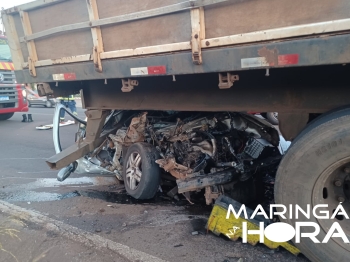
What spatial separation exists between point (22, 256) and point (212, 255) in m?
1.63

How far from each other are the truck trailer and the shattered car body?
0.01 metres

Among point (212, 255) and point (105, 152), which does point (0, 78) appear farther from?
point (212, 255)

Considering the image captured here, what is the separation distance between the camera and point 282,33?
1.98 metres

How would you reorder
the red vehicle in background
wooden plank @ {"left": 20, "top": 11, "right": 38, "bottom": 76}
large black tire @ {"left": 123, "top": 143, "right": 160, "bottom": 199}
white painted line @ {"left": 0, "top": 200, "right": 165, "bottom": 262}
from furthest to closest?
the red vehicle in background
large black tire @ {"left": 123, "top": 143, "right": 160, "bottom": 199}
wooden plank @ {"left": 20, "top": 11, "right": 38, "bottom": 76}
white painted line @ {"left": 0, "top": 200, "right": 165, "bottom": 262}

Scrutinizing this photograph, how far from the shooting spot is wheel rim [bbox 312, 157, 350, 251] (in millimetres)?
2117

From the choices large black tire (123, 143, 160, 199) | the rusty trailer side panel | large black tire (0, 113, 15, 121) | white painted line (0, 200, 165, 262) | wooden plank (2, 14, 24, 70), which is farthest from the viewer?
large black tire (0, 113, 15, 121)


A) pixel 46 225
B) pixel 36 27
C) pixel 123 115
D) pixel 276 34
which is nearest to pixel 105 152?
pixel 123 115

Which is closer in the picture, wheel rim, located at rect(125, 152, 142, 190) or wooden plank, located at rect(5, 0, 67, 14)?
wooden plank, located at rect(5, 0, 67, 14)

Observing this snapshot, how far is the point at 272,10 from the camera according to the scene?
203cm

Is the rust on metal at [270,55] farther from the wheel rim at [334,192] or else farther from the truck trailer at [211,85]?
the wheel rim at [334,192]

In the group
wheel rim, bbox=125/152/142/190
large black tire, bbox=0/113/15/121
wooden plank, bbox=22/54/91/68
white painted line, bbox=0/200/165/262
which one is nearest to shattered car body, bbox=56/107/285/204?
wheel rim, bbox=125/152/142/190

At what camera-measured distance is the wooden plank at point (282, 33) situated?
181 cm

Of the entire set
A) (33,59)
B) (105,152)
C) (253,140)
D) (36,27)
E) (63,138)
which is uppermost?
(36,27)

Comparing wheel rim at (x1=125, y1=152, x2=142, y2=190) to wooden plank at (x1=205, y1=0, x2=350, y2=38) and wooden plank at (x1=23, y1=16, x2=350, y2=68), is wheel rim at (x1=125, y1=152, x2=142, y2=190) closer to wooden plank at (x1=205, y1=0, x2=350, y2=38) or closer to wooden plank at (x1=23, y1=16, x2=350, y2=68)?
wooden plank at (x1=23, y1=16, x2=350, y2=68)
